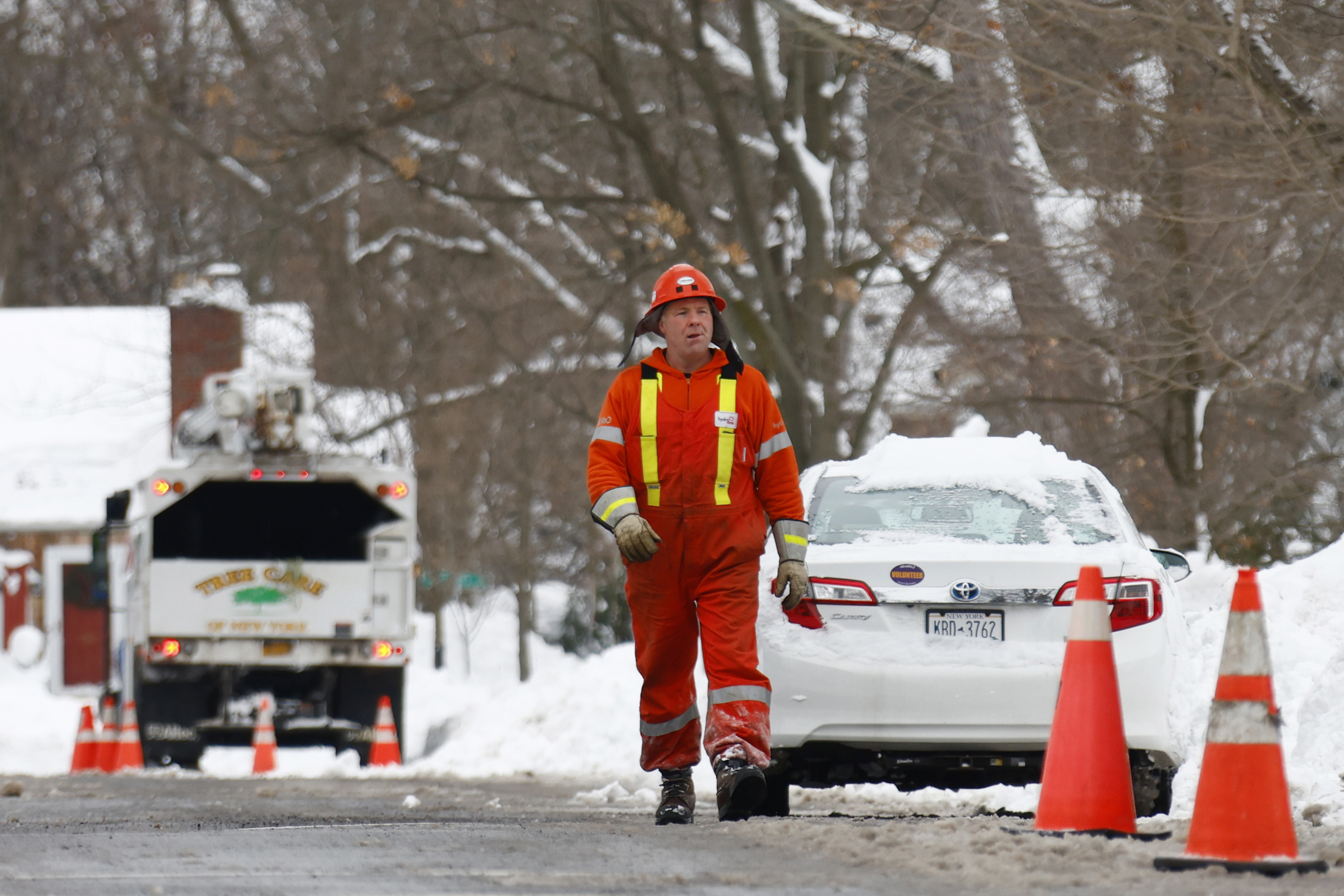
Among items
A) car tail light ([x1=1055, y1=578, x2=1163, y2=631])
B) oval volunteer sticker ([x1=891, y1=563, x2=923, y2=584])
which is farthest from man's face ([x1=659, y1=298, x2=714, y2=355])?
car tail light ([x1=1055, y1=578, x2=1163, y2=631])

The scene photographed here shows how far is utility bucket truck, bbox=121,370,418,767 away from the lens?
52.9ft

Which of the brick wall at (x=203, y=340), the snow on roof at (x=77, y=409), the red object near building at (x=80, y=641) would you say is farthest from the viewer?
the snow on roof at (x=77, y=409)

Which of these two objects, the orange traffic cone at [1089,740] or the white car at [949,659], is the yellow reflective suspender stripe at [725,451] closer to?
the white car at [949,659]

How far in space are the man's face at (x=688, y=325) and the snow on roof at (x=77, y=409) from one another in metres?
22.8

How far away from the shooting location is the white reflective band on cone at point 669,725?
294 inches

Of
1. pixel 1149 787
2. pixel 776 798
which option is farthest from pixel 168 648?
pixel 1149 787

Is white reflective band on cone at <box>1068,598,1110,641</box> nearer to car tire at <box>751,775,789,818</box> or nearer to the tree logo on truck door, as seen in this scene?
car tire at <box>751,775,789,818</box>

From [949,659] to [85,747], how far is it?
961 cm

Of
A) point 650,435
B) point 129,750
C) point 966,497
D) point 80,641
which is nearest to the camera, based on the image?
point 650,435

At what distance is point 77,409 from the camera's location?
31.4 m

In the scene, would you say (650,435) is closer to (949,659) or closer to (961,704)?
(949,659)

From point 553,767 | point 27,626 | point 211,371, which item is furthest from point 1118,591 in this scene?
point 27,626

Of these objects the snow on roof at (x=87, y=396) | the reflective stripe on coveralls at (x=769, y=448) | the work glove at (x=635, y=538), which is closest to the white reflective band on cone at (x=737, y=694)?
the work glove at (x=635, y=538)

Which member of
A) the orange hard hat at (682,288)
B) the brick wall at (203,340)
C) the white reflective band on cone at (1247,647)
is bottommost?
the white reflective band on cone at (1247,647)
